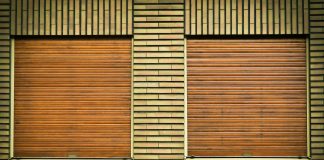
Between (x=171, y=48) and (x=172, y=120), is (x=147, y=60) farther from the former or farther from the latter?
(x=172, y=120)

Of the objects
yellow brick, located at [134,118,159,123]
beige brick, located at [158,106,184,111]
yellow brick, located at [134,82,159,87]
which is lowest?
yellow brick, located at [134,118,159,123]

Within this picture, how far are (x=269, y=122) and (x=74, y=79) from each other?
3.11 metres

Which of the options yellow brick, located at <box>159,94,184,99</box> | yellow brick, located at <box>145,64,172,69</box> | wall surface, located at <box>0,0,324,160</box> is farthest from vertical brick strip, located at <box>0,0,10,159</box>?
yellow brick, located at <box>159,94,184,99</box>

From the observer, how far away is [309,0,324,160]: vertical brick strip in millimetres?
6473

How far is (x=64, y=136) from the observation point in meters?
6.65

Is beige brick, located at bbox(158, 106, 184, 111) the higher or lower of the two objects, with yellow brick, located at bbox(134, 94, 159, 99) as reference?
lower

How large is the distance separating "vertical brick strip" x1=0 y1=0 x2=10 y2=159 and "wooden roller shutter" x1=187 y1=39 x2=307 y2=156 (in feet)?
9.28

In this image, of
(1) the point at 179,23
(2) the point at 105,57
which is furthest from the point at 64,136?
(1) the point at 179,23

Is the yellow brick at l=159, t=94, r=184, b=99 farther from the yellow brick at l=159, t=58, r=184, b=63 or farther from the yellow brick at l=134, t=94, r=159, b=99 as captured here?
the yellow brick at l=159, t=58, r=184, b=63

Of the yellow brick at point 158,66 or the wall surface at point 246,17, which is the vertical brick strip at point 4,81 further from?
the wall surface at point 246,17

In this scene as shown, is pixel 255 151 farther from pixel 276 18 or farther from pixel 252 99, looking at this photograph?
pixel 276 18

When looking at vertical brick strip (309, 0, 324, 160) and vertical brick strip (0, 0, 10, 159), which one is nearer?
vertical brick strip (309, 0, 324, 160)

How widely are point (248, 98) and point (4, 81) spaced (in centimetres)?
381

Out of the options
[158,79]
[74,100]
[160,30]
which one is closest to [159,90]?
[158,79]
